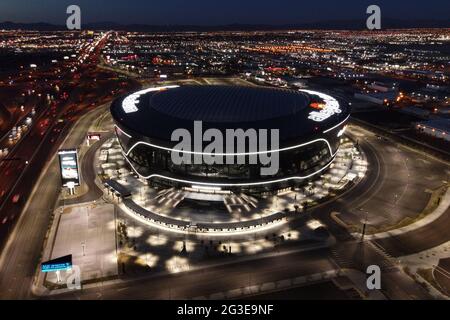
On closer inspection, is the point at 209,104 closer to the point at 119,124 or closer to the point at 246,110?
the point at 246,110

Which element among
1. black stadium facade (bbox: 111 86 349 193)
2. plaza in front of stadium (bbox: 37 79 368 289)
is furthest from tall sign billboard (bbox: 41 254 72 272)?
black stadium facade (bbox: 111 86 349 193)

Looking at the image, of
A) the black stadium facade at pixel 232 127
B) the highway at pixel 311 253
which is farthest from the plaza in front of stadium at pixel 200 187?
the highway at pixel 311 253

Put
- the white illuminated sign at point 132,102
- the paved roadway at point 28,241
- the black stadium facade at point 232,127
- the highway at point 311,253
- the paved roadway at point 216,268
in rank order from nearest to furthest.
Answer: the paved roadway at point 216,268, the highway at point 311,253, the paved roadway at point 28,241, the black stadium facade at point 232,127, the white illuminated sign at point 132,102

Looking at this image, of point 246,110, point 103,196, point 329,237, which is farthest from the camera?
point 246,110

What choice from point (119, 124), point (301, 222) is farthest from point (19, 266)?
point (301, 222)

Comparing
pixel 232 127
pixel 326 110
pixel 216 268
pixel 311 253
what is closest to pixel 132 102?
pixel 232 127

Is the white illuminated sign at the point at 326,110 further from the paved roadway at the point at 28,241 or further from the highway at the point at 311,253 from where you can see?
the paved roadway at the point at 28,241

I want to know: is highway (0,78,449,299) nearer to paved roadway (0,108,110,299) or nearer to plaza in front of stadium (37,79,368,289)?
paved roadway (0,108,110,299)
